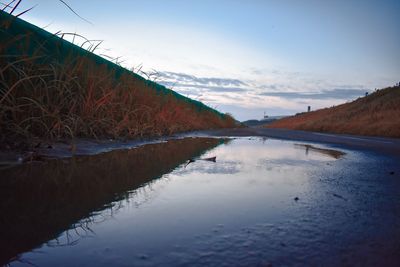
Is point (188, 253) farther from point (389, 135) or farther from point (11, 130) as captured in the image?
point (389, 135)

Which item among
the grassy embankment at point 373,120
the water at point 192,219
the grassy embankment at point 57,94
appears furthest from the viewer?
the grassy embankment at point 373,120

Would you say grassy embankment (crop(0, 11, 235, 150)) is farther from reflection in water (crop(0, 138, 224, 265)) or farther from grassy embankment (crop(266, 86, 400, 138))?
grassy embankment (crop(266, 86, 400, 138))

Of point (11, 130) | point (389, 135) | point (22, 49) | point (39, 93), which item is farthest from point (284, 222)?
point (389, 135)

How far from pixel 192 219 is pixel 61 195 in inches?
17.9

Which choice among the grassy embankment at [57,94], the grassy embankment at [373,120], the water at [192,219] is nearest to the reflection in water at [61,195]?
the water at [192,219]

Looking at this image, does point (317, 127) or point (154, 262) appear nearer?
point (154, 262)

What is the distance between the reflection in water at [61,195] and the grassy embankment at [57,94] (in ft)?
1.58

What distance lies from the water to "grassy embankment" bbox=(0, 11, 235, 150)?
66 cm

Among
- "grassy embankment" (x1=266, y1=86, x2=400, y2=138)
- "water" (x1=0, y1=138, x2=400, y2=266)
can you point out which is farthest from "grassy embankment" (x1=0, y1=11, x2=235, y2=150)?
"grassy embankment" (x1=266, y1=86, x2=400, y2=138)

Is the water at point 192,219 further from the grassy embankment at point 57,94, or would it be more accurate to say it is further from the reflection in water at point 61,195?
the grassy embankment at point 57,94

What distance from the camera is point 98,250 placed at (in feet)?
1.81

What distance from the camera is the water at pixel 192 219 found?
0.54 metres

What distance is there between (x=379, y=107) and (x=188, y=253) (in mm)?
11093

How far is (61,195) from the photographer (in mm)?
936
